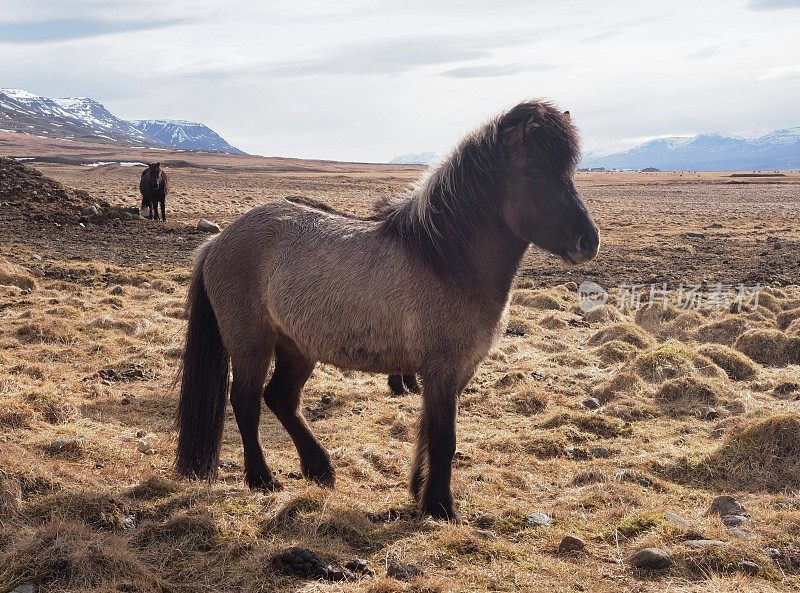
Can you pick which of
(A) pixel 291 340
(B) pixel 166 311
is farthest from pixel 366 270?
(B) pixel 166 311

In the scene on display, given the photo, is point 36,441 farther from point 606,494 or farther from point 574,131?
point 574,131

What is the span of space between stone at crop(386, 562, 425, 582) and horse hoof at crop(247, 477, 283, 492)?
158 centimetres

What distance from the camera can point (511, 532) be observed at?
461 cm

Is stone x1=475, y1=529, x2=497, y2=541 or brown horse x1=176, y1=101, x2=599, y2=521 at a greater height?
brown horse x1=176, y1=101, x2=599, y2=521

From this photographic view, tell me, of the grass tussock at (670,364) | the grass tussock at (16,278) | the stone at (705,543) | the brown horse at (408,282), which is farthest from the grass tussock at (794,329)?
the grass tussock at (16,278)

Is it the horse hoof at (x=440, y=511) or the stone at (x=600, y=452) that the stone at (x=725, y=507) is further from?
the horse hoof at (x=440, y=511)

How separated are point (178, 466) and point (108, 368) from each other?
10.6 feet

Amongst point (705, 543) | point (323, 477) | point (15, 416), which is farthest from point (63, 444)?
point (705, 543)

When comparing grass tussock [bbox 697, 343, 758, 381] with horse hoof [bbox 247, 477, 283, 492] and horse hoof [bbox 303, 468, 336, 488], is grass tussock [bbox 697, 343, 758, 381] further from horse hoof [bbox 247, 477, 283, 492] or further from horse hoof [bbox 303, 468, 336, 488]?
horse hoof [bbox 247, 477, 283, 492]

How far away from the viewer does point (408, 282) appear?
487 centimetres

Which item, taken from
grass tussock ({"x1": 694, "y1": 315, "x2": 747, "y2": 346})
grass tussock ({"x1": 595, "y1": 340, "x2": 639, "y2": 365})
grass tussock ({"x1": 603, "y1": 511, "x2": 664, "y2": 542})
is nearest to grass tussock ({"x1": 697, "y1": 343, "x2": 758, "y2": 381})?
grass tussock ({"x1": 595, "y1": 340, "x2": 639, "y2": 365})

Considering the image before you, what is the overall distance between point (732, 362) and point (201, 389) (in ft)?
21.9

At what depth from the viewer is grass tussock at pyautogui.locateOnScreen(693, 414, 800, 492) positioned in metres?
5.56

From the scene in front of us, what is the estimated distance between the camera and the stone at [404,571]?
3.78 m
